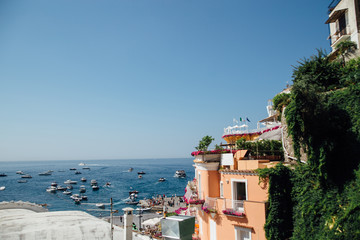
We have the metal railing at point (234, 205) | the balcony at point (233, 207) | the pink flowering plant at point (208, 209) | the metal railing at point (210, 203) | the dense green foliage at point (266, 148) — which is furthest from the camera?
the dense green foliage at point (266, 148)

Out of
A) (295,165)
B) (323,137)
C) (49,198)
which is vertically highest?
(323,137)

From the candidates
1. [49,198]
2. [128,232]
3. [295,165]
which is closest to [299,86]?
[295,165]

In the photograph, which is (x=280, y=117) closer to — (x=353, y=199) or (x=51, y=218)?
(x=353, y=199)

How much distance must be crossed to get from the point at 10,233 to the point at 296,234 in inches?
595

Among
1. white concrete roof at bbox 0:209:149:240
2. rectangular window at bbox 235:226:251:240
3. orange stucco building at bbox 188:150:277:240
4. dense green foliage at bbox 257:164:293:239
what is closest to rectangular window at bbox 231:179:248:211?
orange stucco building at bbox 188:150:277:240

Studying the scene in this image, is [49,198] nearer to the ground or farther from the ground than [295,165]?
nearer to the ground

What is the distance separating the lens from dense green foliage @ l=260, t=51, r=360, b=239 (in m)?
10.9

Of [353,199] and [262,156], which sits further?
[262,156]

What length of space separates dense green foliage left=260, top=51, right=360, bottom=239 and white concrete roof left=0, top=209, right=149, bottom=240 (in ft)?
32.7

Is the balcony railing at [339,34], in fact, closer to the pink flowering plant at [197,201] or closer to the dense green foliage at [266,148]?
the dense green foliage at [266,148]

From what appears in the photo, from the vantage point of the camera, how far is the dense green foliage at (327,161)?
35.6ft

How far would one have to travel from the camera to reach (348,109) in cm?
1173

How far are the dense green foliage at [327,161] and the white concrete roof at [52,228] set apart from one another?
393 inches

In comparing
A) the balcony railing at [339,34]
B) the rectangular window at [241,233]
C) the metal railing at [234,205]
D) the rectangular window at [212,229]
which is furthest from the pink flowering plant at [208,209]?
the balcony railing at [339,34]
